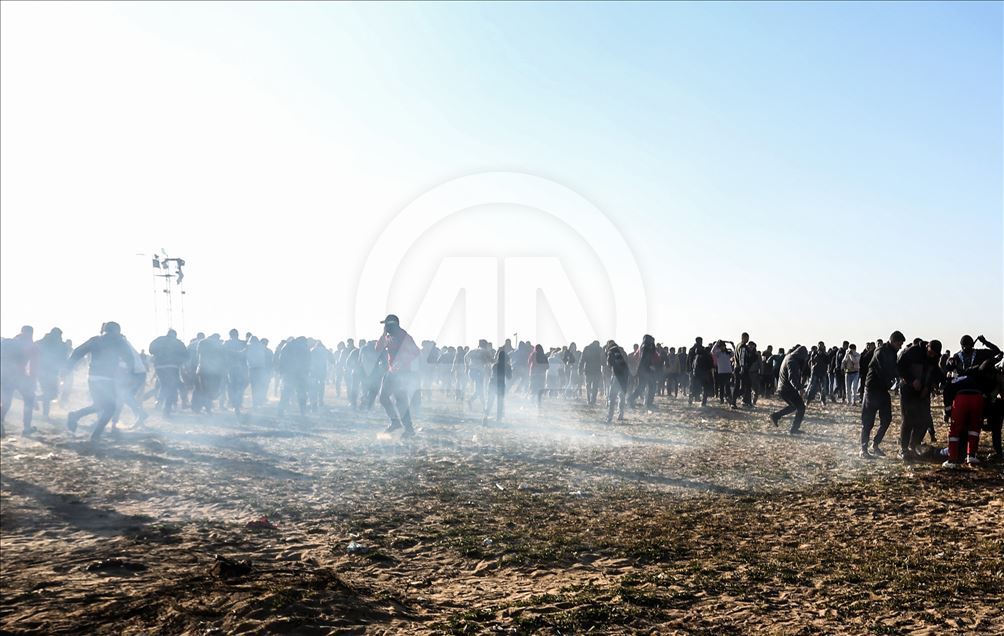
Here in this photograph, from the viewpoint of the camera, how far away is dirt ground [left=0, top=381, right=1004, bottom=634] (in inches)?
212

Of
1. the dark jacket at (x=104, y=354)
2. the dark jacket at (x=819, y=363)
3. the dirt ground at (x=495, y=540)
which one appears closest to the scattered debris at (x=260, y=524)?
the dirt ground at (x=495, y=540)

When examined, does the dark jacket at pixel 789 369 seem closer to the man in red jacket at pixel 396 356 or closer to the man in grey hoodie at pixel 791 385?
the man in grey hoodie at pixel 791 385

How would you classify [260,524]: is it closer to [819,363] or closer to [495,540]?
[495,540]

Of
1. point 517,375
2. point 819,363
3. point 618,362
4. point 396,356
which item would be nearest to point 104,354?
point 396,356

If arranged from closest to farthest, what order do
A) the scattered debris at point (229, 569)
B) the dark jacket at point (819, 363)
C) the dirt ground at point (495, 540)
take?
the dirt ground at point (495, 540), the scattered debris at point (229, 569), the dark jacket at point (819, 363)

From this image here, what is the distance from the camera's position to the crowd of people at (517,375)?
1172cm

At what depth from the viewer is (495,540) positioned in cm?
754

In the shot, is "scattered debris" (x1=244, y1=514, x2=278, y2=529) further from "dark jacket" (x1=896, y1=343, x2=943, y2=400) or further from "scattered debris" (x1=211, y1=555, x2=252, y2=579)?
"dark jacket" (x1=896, y1=343, x2=943, y2=400)

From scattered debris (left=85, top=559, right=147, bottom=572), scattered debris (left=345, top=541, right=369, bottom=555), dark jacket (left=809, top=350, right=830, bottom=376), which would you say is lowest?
scattered debris (left=85, top=559, right=147, bottom=572)

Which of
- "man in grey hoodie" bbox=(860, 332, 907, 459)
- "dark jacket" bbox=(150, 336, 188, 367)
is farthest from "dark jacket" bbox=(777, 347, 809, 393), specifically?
"dark jacket" bbox=(150, 336, 188, 367)

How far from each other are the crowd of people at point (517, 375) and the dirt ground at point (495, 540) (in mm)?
1026

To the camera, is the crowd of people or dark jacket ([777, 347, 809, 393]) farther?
dark jacket ([777, 347, 809, 393])

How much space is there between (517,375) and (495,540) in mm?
21315

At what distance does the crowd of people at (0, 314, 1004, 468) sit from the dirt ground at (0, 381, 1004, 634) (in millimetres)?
1026
